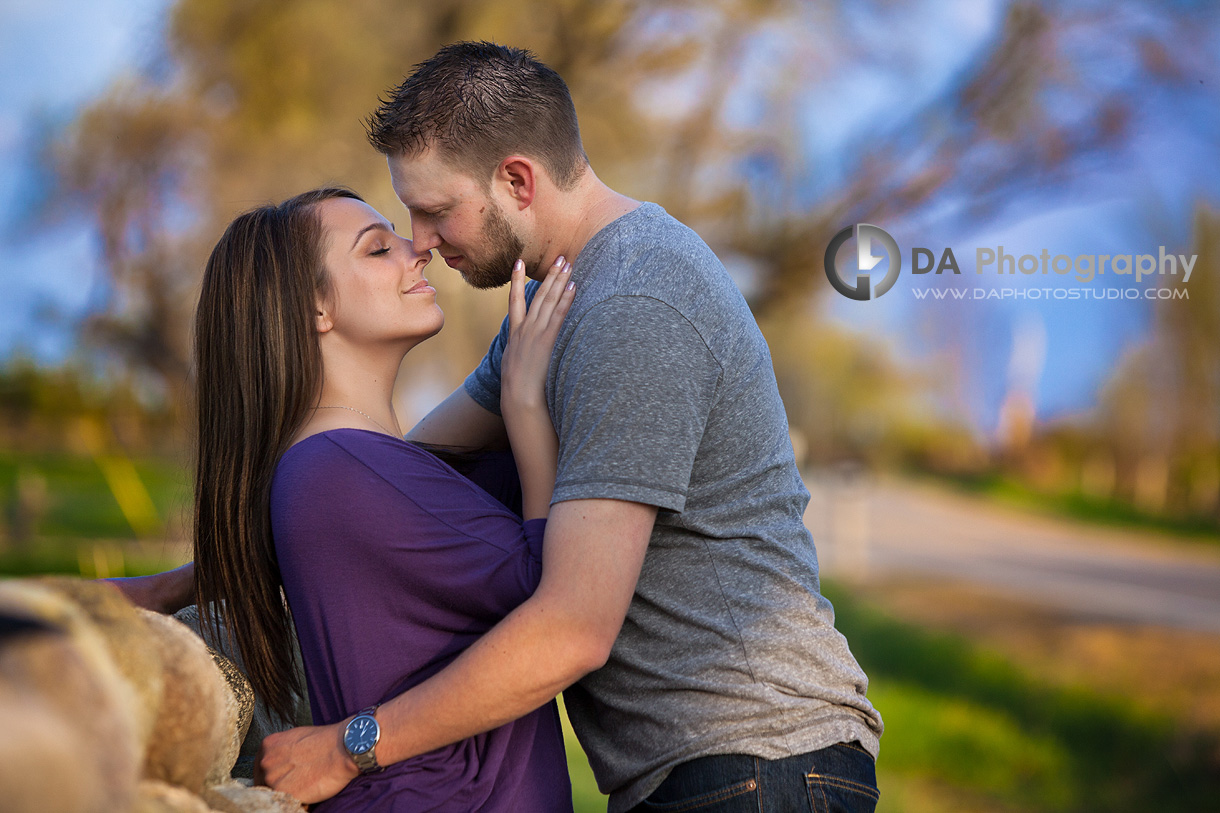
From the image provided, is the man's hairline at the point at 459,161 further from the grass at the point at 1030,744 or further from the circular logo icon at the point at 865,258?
the grass at the point at 1030,744

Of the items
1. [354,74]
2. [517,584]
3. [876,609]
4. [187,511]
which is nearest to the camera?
[517,584]

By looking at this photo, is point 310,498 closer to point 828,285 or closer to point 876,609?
point 828,285

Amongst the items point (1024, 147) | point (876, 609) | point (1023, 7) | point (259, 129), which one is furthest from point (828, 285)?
point (259, 129)

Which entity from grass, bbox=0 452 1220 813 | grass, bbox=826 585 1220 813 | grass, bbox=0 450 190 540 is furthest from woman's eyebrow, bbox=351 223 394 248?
grass, bbox=0 450 190 540

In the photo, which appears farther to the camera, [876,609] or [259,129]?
[876,609]

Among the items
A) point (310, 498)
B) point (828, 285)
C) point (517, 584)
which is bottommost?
point (517, 584)

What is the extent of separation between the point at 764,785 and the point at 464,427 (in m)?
0.92

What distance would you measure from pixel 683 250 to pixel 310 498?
669 millimetres

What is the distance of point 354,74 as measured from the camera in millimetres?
6004

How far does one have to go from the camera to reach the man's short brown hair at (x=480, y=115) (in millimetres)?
1591

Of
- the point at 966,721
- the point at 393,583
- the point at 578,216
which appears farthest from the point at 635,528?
the point at 966,721

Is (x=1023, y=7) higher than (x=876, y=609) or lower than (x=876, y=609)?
higher

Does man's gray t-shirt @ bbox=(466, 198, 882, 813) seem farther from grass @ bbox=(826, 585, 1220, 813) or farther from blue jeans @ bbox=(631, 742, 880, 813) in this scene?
grass @ bbox=(826, 585, 1220, 813)

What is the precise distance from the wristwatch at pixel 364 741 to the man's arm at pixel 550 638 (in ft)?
0.05
